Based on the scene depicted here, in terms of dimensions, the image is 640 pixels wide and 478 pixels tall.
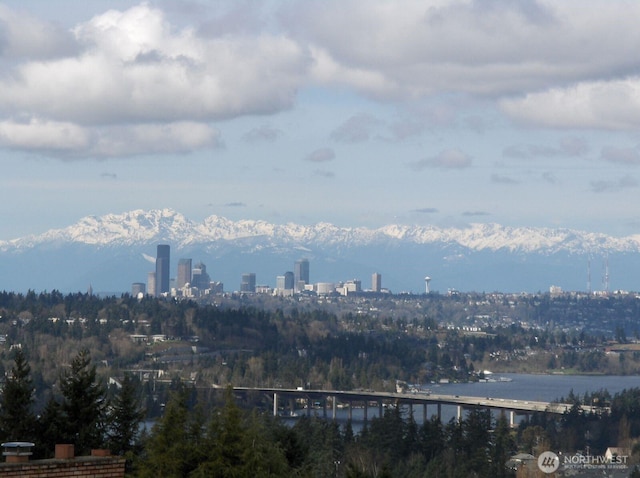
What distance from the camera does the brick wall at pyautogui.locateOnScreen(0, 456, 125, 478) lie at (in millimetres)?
21703

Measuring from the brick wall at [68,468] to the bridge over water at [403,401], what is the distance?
122 m

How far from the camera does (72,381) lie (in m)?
40.8

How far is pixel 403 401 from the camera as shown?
558 ft

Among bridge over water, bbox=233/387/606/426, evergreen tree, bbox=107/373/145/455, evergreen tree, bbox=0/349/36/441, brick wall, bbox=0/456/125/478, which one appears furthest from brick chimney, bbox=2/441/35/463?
bridge over water, bbox=233/387/606/426

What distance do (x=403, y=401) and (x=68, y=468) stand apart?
149091mm

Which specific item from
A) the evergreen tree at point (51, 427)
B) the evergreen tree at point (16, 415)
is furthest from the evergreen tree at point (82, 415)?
the evergreen tree at point (16, 415)

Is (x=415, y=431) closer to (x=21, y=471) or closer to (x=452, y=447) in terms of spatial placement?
(x=452, y=447)

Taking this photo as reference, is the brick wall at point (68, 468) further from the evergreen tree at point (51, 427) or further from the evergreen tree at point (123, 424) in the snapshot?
the evergreen tree at point (123, 424)

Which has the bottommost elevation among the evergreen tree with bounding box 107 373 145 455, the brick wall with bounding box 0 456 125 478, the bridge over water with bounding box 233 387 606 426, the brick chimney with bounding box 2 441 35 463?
the bridge over water with bounding box 233 387 606 426

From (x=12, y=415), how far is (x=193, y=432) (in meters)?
14.4

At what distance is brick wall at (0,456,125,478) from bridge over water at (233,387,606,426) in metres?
122

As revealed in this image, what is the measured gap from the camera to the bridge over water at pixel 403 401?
150125 millimetres

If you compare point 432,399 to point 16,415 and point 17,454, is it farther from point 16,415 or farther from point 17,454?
point 17,454

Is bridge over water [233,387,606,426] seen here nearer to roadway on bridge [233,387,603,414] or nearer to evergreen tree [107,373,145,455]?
roadway on bridge [233,387,603,414]
